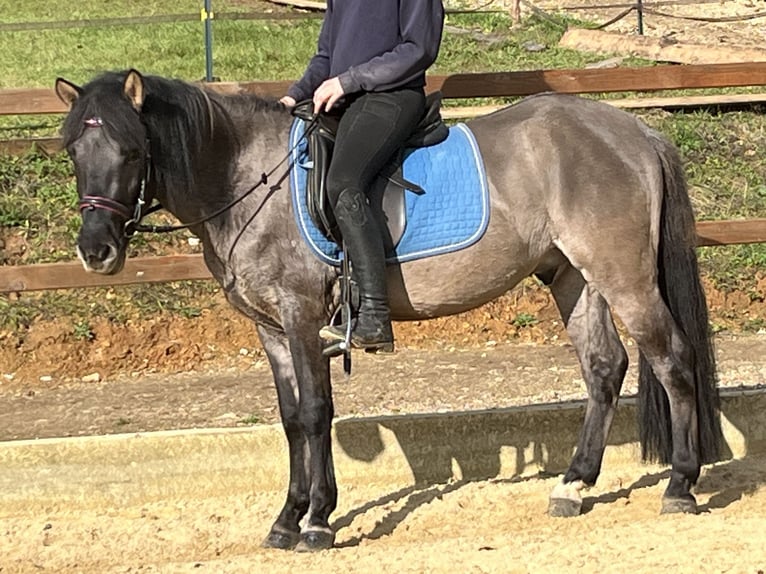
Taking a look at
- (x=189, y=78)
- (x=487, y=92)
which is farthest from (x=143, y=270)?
(x=189, y=78)

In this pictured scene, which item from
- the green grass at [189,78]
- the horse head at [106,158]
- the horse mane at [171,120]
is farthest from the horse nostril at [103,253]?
the green grass at [189,78]

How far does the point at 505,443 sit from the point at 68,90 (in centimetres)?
292

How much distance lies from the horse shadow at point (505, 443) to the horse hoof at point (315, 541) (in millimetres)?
844

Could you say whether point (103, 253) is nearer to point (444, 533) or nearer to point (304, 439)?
point (304, 439)

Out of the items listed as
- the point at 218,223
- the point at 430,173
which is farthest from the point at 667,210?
the point at 218,223

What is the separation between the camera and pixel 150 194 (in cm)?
500

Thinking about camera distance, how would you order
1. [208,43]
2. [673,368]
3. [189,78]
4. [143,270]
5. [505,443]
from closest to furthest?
[673,368], [505,443], [143,270], [208,43], [189,78]

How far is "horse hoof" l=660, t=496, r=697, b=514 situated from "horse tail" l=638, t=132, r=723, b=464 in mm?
272

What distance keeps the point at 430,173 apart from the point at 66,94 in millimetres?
1590

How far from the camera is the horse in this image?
5.21 metres

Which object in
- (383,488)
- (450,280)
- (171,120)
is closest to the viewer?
(171,120)

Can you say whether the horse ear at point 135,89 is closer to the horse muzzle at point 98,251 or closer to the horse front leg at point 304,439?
the horse muzzle at point 98,251

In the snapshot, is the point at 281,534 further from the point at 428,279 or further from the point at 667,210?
the point at 667,210

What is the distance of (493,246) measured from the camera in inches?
214
